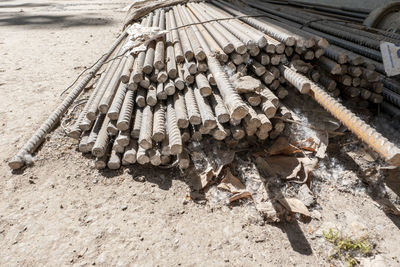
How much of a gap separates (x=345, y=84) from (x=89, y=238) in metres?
3.62

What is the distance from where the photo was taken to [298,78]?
312 centimetres

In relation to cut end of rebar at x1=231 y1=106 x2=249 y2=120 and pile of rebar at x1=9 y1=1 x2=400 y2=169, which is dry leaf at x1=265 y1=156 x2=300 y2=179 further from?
cut end of rebar at x1=231 y1=106 x2=249 y2=120

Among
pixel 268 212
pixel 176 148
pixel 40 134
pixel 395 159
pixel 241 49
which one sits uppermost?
pixel 241 49

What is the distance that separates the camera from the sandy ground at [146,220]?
249 centimetres

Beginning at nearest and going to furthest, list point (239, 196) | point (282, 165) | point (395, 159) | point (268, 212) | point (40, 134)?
point (395, 159) → point (268, 212) → point (239, 196) → point (282, 165) → point (40, 134)

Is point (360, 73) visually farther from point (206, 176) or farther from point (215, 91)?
point (206, 176)

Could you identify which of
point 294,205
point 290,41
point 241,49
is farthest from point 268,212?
point 290,41

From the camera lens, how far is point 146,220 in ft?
9.29

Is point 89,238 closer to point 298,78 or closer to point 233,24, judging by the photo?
point 298,78

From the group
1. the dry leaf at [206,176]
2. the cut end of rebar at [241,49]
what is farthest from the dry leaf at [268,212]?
the cut end of rebar at [241,49]

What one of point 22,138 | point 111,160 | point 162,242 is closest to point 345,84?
point 162,242

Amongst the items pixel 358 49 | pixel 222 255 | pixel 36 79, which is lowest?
pixel 222 255

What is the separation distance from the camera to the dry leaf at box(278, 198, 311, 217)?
9.12 feet

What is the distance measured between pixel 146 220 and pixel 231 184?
40.9 inches
